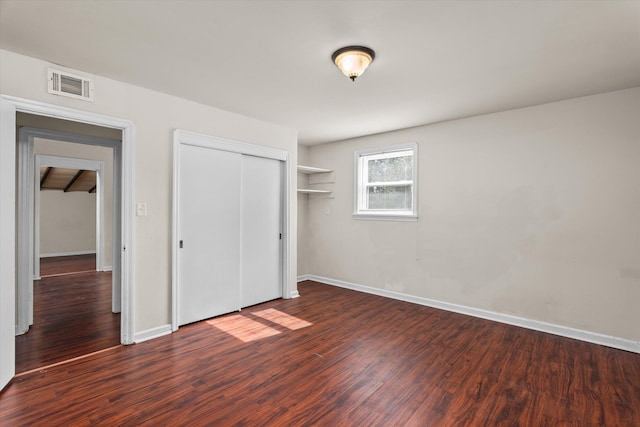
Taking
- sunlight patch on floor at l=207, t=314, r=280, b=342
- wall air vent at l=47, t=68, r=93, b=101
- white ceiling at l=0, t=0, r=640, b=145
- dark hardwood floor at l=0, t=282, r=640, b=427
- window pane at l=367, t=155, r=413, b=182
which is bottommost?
dark hardwood floor at l=0, t=282, r=640, b=427

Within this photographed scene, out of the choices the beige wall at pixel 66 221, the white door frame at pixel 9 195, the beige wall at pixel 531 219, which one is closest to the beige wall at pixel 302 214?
the beige wall at pixel 531 219

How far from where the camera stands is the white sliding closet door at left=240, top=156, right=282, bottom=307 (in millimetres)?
4160

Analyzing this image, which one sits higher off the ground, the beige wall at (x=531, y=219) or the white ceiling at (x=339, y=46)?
the white ceiling at (x=339, y=46)

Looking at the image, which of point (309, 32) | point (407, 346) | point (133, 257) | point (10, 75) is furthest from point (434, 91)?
point (10, 75)

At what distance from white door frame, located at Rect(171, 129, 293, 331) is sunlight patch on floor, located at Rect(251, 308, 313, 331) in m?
0.63

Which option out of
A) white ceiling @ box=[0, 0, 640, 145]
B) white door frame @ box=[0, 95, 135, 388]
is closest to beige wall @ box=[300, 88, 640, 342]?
white ceiling @ box=[0, 0, 640, 145]

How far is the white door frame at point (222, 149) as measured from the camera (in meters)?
3.35

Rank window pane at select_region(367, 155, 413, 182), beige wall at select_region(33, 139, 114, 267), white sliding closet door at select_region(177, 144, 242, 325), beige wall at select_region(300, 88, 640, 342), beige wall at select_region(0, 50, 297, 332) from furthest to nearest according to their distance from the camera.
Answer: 1. beige wall at select_region(33, 139, 114, 267)
2. window pane at select_region(367, 155, 413, 182)
3. white sliding closet door at select_region(177, 144, 242, 325)
4. beige wall at select_region(300, 88, 640, 342)
5. beige wall at select_region(0, 50, 297, 332)

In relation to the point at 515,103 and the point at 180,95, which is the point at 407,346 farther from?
the point at 180,95

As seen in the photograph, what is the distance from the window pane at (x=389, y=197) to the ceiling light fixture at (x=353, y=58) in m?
2.57

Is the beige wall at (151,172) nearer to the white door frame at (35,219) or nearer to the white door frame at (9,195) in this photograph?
the white door frame at (9,195)

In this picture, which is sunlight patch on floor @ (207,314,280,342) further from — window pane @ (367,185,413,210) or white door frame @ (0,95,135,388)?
window pane @ (367,185,413,210)

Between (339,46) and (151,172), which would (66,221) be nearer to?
(151,172)

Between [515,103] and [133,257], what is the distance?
4.36 meters
